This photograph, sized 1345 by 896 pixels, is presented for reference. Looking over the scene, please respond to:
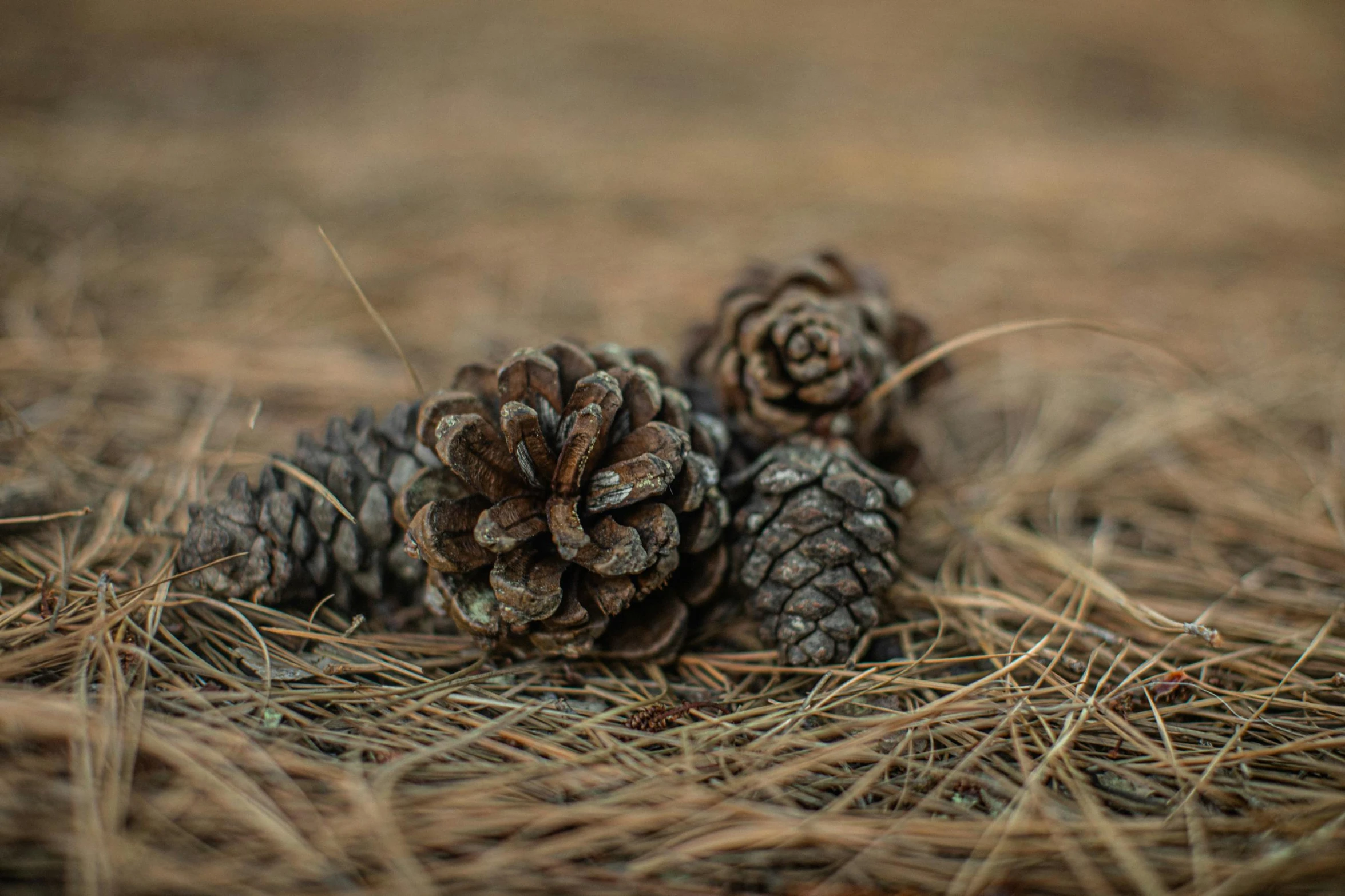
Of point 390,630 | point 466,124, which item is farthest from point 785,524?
point 466,124

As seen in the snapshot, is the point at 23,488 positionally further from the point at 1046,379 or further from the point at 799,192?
the point at 799,192

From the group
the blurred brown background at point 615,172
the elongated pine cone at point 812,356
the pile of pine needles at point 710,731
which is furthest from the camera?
the blurred brown background at point 615,172

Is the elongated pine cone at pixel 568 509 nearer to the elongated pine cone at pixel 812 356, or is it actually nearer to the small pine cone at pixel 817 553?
the small pine cone at pixel 817 553

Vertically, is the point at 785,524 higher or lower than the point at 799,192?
lower

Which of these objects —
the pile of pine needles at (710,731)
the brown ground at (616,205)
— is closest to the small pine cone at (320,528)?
the pile of pine needles at (710,731)

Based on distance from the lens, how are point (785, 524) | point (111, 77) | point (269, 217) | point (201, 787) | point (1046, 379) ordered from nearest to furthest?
point (201, 787) < point (785, 524) < point (1046, 379) < point (269, 217) < point (111, 77)

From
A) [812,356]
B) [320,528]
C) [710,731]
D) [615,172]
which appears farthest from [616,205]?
[710,731]
